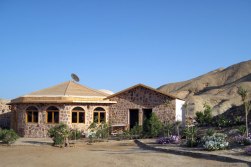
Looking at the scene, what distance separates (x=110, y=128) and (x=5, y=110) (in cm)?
1177

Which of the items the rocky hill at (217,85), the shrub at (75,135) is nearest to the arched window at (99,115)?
the shrub at (75,135)

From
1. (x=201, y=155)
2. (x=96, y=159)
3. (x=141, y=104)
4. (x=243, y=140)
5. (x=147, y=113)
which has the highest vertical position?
(x=141, y=104)

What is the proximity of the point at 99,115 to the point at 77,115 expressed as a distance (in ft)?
5.03

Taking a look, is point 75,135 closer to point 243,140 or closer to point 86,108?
point 86,108

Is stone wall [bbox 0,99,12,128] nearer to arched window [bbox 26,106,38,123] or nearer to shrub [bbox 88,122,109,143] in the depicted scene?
arched window [bbox 26,106,38,123]

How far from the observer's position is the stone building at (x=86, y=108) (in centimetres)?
2367

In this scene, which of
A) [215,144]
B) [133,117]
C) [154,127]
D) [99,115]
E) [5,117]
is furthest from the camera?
[5,117]

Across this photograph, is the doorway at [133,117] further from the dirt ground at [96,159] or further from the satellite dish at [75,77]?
the dirt ground at [96,159]

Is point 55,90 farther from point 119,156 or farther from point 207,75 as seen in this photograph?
point 207,75

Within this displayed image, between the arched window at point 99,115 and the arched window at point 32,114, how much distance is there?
3.80 meters

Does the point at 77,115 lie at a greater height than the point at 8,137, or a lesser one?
greater

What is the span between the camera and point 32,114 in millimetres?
24062

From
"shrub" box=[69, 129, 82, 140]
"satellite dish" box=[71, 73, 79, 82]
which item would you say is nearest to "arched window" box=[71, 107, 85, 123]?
"shrub" box=[69, 129, 82, 140]

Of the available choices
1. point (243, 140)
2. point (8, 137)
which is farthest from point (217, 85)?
point (243, 140)
